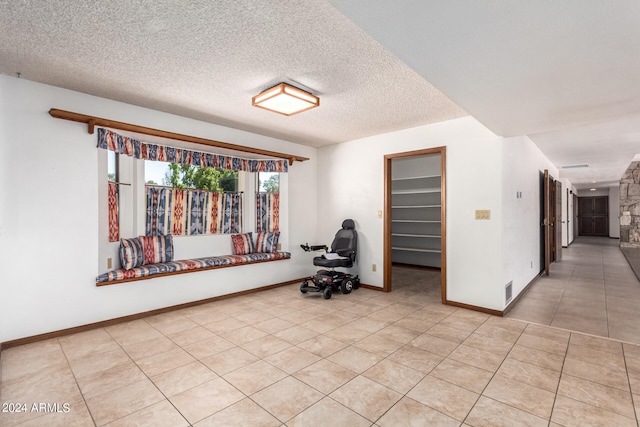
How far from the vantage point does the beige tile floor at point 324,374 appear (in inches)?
72.9

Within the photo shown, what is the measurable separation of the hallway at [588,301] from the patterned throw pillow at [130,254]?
14.9ft

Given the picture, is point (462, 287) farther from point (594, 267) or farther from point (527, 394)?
point (594, 267)

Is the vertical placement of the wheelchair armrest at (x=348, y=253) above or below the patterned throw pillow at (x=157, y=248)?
below

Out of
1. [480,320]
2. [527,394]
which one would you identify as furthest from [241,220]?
[527,394]

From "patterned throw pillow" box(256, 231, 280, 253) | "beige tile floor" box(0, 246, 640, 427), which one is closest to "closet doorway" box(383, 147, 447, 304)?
"patterned throw pillow" box(256, 231, 280, 253)

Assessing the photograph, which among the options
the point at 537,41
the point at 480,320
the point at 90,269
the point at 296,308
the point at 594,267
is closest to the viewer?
the point at 537,41

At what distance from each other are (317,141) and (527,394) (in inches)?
169

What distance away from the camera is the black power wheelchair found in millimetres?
4547

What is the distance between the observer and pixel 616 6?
1400mm

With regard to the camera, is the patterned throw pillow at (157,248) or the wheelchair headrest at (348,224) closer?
the patterned throw pillow at (157,248)

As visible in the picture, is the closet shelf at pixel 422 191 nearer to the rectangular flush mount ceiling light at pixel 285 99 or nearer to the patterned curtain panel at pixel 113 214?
the rectangular flush mount ceiling light at pixel 285 99

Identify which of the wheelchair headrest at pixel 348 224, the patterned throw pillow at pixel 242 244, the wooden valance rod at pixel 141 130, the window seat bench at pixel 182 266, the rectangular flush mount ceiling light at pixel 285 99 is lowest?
the window seat bench at pixel 182 266

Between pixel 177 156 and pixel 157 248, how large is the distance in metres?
1.26

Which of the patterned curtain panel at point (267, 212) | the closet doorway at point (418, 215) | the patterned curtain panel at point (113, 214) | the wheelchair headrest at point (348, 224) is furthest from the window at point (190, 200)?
the closet doorway at point (418, 215)
